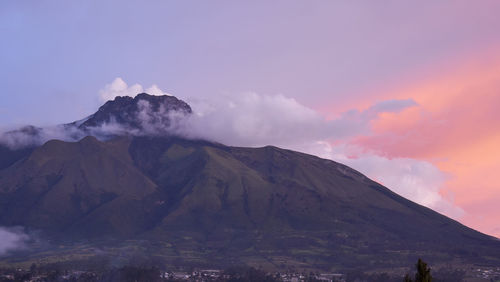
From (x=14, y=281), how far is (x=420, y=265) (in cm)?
15301

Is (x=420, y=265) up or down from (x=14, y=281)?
up

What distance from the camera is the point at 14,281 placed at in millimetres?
197250

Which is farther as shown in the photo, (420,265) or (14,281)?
(14,281)

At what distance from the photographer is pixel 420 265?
74.9m
